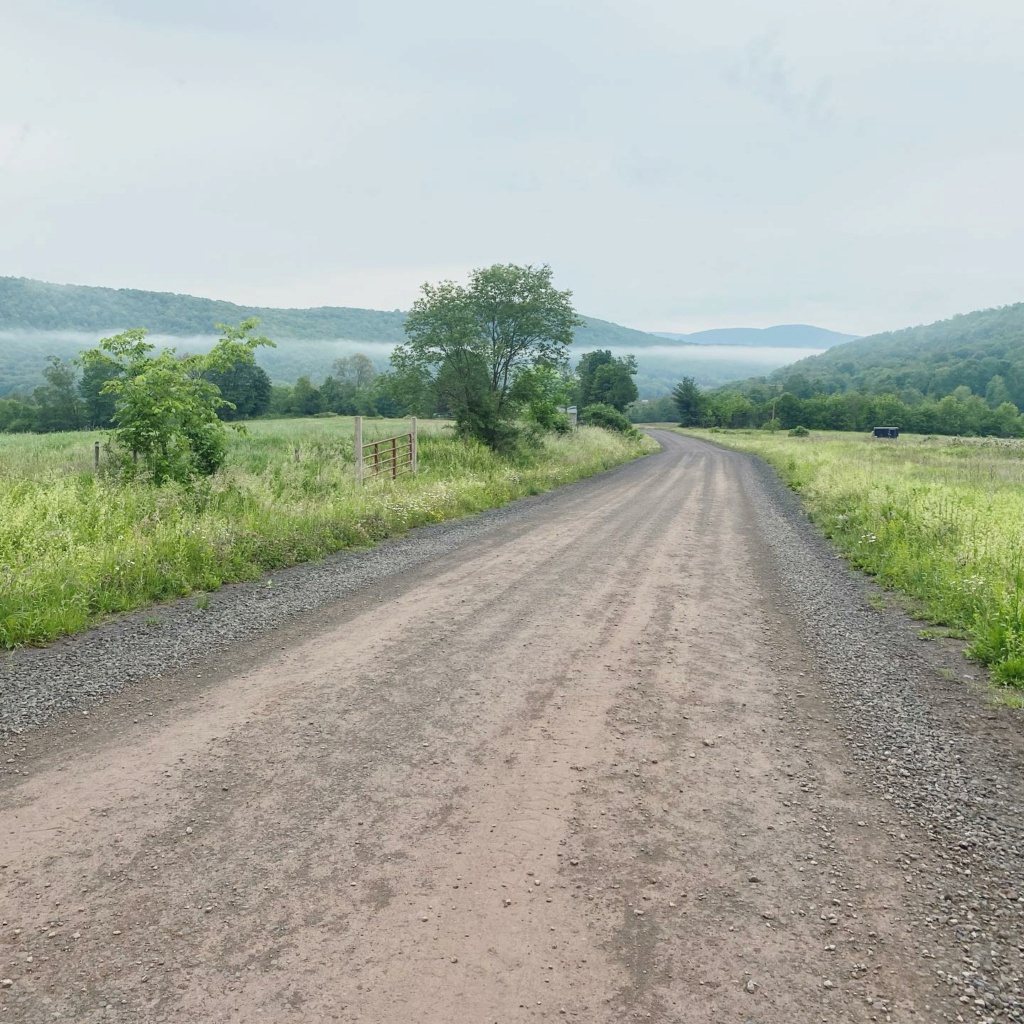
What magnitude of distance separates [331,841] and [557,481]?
1999 cm

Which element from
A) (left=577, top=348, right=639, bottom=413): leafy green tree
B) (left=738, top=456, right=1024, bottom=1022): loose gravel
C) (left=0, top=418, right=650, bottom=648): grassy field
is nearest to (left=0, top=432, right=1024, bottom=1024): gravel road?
(left=738, top=456, right=1024, bottom=1022): loose gravel

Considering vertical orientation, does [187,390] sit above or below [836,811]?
above

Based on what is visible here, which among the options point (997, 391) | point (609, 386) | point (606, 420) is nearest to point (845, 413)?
point (997, 391)

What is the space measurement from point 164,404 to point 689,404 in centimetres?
11455

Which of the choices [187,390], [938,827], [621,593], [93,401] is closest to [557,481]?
[187,390]

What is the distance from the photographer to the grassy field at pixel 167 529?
6.93 metres

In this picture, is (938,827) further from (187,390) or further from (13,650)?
(187,390)

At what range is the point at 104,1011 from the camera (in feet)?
7.67

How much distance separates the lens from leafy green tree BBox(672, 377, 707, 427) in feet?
388

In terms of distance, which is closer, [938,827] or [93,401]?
[938,827]

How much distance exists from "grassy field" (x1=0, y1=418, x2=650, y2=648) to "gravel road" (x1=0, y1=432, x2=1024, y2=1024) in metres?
0.72

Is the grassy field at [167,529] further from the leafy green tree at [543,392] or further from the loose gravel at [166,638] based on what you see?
the leafy green tree at [543,392]

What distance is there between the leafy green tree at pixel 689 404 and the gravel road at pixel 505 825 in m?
116

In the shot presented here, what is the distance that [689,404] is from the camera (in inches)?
4660
